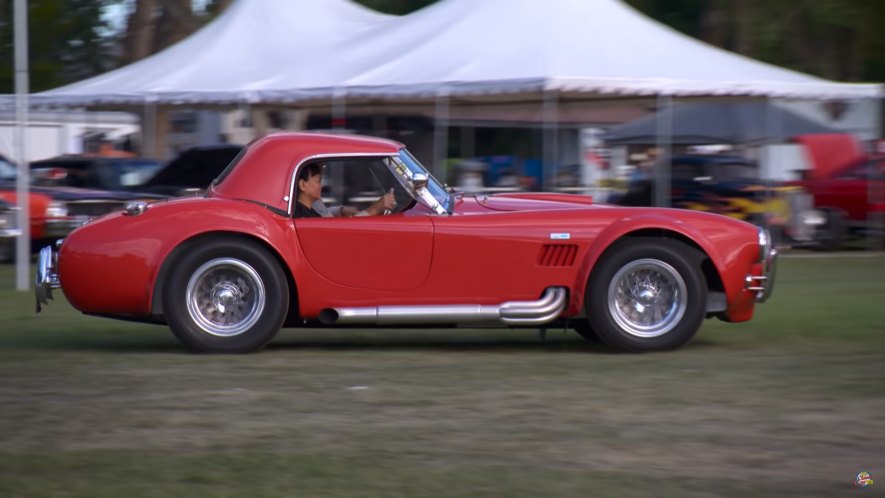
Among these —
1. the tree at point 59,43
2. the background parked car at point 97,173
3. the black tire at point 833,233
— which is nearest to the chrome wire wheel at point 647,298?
the black tire at point 833,233

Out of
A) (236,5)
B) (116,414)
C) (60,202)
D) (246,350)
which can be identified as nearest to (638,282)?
(246,350)

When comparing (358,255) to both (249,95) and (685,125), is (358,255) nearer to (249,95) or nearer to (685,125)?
(249,95)

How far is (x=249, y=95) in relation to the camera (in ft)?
59.2

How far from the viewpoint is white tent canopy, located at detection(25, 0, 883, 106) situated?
16469mm

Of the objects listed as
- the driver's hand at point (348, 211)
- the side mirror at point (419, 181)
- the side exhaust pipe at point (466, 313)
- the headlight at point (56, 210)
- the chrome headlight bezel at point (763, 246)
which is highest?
the side mirror at point (419, 181)

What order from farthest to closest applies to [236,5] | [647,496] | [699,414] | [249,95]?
[236,5]
[249,95]
[699,414]
[647,496]

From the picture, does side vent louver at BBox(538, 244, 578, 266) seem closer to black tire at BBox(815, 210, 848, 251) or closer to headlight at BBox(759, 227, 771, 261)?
headlight at BBox(759, 227, 771, 261)

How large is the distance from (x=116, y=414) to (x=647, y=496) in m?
2.66

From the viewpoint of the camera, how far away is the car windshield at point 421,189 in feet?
26.1

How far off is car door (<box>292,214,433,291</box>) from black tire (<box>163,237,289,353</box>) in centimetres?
27

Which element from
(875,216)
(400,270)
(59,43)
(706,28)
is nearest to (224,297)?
(400,270)

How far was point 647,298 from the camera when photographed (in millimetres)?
7793

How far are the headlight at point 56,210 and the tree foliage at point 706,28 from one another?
15.7 metres

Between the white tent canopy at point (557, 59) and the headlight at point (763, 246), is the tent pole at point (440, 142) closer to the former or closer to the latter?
the white tent canopy at point (557, 59)
